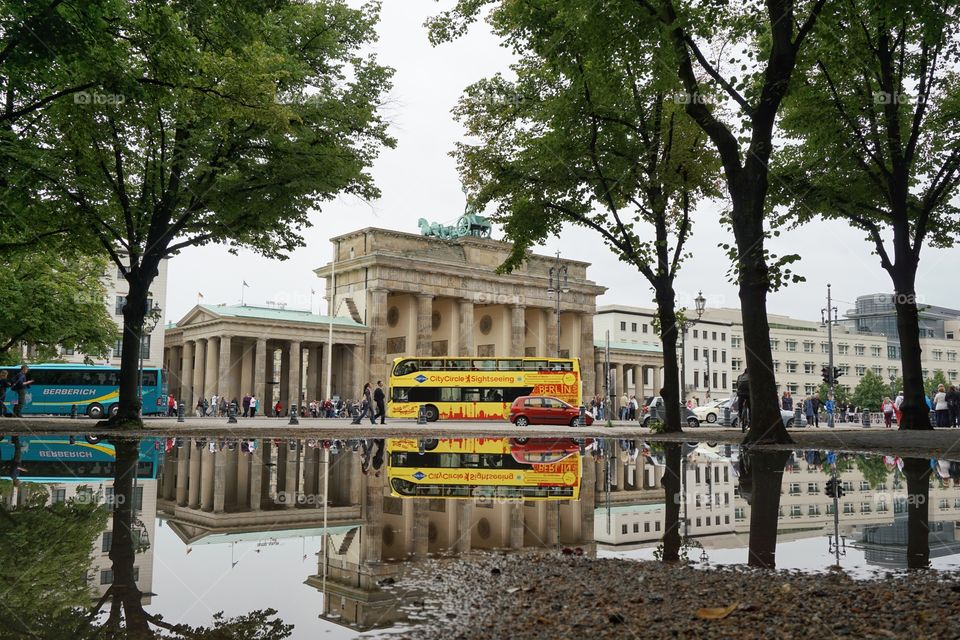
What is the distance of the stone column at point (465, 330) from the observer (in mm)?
74750

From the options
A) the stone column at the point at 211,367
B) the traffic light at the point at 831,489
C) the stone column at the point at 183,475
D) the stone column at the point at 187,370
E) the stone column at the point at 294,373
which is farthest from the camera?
the stone column at the point at 187,370

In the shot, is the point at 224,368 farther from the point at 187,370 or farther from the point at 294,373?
the point at 187,370

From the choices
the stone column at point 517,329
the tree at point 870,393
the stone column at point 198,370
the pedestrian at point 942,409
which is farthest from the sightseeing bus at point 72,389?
the tree at point 870,393

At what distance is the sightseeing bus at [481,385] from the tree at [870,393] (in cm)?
8550

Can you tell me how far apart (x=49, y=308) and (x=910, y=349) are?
33608 mm

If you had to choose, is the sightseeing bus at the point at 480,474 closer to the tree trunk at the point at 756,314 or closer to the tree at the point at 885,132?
the tree trunk at the point at 756,314

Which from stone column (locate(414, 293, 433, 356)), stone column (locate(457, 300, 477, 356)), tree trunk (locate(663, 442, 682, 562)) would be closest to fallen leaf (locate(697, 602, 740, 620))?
A: tree trunk (locate(663, 442, 682, 562))

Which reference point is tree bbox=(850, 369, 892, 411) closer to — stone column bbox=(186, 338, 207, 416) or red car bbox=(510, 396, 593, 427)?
red car bbox=(510, 396, 593, 427)

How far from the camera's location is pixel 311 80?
23.9 metres

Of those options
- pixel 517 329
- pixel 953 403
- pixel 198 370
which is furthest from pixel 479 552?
pixel 517 329

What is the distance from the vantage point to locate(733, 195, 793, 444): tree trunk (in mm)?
16500

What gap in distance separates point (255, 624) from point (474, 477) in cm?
790

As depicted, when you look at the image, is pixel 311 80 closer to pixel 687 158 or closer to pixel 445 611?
pixel 687 158

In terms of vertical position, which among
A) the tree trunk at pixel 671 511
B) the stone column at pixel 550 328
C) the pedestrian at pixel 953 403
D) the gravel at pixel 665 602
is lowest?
the tree trunk at pixel 671 511
